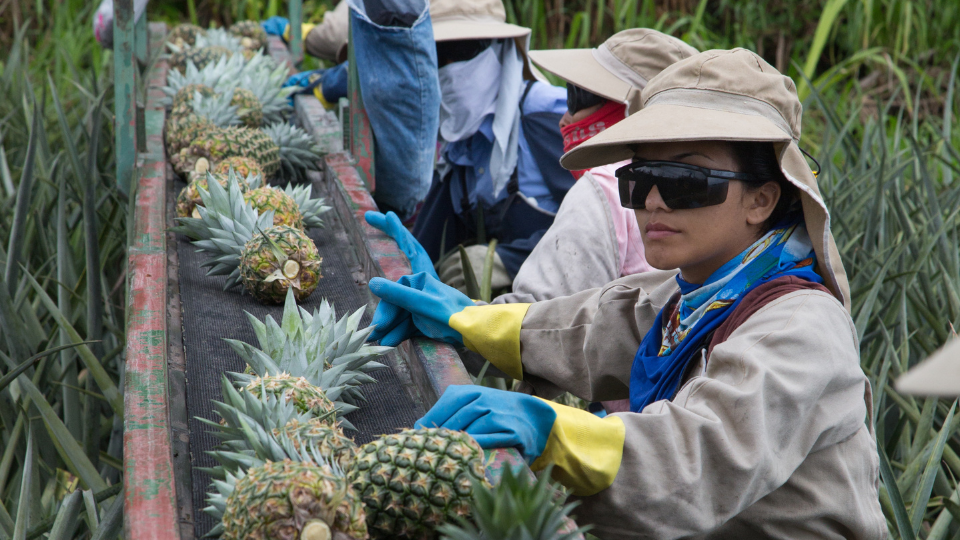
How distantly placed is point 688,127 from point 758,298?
33 centimetres

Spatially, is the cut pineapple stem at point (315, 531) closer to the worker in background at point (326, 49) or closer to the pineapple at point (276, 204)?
the pineapple at point (276, 204)

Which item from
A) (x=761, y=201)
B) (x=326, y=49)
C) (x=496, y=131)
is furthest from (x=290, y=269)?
(x=326, y=49)

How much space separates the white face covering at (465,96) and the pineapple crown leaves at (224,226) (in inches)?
46.9

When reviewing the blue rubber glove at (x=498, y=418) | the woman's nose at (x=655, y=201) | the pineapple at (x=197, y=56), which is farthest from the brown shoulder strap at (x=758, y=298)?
the pineapple at (x=197, y=56)

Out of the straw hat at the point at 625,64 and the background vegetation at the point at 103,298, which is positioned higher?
the straw hat at the point at 625,64

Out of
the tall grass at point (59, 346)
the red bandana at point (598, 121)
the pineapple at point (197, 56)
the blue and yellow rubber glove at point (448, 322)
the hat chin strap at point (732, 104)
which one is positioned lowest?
the tall grass at point (59, 346)

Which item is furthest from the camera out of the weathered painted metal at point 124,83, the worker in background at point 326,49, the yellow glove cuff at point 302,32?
the yellow glove cuff at point 302,32

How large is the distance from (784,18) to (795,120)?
6854 mm

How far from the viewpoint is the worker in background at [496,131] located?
3.36 meters

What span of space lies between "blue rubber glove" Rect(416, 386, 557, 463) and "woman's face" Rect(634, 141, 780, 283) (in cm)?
45

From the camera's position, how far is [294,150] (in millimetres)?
3164

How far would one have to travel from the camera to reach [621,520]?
1.37 m

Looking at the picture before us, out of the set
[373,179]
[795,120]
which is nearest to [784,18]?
[373,179]

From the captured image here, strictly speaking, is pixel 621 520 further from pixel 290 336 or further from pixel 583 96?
pixel 583 96
